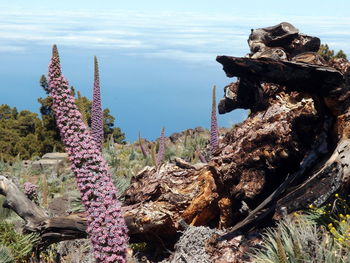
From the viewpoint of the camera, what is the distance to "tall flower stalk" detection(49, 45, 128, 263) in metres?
5.87

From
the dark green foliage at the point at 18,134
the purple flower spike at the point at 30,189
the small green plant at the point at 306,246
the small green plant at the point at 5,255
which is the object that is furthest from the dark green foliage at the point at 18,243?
the dark green foliage at the point at 18,134

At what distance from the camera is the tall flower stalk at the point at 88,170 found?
19.3 ft

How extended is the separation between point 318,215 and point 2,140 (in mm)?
27173

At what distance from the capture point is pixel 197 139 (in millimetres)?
21625

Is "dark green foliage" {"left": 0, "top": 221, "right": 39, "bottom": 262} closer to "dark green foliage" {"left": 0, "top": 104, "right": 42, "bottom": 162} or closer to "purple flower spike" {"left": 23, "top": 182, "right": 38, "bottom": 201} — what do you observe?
"purple flower spike" {"left": 23, "top": 182, "right": 38, "bottom": 201}

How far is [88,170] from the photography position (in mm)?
5891

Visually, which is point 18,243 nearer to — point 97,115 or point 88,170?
point 88,170

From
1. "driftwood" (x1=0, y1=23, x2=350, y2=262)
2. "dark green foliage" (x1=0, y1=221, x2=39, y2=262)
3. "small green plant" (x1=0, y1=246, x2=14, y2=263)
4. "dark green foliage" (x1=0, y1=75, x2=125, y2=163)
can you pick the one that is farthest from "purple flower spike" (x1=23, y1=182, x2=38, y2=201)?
"dark green foliage" (x1=0, y1=75, x2=125, y2=163)

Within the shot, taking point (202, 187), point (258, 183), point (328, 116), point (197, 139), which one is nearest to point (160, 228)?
point (202, 187)

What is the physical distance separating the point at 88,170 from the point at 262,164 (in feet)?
9.44

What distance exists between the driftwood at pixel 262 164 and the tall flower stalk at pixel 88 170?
211cm

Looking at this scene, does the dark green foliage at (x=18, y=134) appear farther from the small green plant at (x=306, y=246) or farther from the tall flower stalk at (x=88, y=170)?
the small green plant at (x=306, y=246)

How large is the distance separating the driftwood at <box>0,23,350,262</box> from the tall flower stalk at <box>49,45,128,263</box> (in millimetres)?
2111

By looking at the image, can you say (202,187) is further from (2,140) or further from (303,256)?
(2,140)
